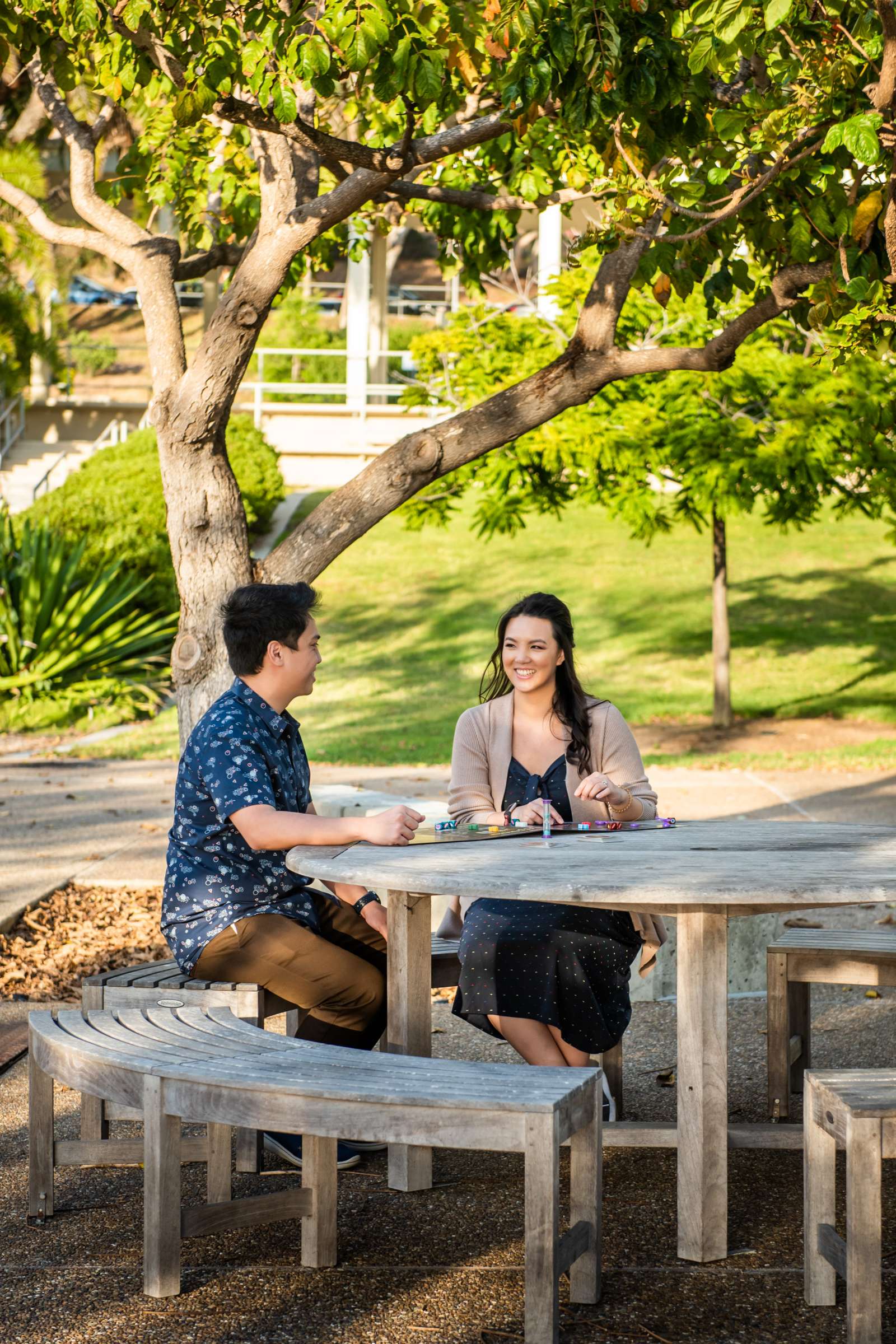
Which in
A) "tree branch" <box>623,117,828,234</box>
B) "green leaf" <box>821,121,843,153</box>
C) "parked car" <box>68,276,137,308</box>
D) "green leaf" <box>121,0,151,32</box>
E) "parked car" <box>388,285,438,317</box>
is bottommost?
"green leaf" <box>821,121,843,153</box>

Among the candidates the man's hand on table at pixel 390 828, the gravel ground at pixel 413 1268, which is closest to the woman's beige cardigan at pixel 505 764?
the man's hand on table at pixel 390 828

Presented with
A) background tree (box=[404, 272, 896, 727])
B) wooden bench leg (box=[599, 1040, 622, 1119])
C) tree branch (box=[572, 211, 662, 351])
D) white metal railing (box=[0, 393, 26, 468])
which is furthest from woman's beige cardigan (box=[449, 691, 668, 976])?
white metal railing (box=[0, 393, 26, 468])

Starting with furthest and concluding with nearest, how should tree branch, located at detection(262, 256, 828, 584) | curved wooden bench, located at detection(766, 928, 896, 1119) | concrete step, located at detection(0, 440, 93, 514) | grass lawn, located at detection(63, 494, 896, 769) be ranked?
concrete step, located at detection(0, 440, 93, 514) → grass lawn, located at detection(63, 494, 896, 769) → tree branch, located at detection(262, 256, 828, 584) → curved wooden bench, located at detection(766, 928, 896, 1119)

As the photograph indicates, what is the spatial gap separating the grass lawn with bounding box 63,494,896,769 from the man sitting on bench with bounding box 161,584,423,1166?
7879 mm

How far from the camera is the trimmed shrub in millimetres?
15586

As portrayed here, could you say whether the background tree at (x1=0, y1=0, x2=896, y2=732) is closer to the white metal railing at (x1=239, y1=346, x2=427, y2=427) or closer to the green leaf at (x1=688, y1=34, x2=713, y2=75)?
the green leaf at (x1=688, y1=34, x2=713, y2=75)

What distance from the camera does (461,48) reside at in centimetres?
523

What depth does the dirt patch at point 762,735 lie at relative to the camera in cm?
1275

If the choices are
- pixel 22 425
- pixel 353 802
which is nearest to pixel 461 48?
pixel 353 802

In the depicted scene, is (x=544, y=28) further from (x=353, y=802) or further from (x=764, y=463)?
(x=764, y=463)

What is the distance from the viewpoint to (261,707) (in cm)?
399

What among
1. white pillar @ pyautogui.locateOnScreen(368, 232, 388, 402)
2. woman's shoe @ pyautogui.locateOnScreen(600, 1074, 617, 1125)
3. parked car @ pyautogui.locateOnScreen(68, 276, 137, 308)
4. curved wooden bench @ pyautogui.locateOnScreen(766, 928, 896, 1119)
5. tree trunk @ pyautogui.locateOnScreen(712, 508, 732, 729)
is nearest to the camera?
woman's shoe @ pyautogui.locateOnScreen(600, 1074, 617, 1125)

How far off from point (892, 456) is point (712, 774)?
2755 mm

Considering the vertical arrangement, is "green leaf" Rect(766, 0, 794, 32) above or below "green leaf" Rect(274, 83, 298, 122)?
below
